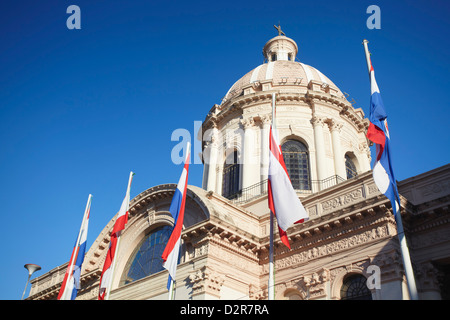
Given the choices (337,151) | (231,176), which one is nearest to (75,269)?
(231,176)

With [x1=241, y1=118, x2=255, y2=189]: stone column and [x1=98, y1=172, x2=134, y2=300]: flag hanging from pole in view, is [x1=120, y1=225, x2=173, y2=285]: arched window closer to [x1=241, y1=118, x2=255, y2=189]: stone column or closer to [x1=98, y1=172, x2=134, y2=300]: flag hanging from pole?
[x1=98, y1=172, x2=134, y2=300]: flag hanging from pole

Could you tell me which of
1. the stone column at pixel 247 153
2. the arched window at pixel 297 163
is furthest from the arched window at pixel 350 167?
the stone column at pixel 247 153

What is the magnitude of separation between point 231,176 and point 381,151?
16795mm

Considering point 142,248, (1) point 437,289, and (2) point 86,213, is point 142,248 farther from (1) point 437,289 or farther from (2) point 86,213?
(1) point 437,289

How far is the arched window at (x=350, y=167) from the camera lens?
28.7 metres

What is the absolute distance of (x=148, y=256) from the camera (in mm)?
22531

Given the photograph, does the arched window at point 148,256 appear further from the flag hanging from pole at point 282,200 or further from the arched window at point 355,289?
the flag hanging from pole at point 282,200

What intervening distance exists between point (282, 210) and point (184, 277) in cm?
694

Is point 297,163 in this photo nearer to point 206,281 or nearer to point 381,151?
point 206,281

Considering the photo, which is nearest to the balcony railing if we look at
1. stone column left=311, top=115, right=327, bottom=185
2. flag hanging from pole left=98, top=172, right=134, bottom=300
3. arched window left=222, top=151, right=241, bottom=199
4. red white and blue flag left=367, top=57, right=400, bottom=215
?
stone column left=311, top=115, right=327, bottom=185

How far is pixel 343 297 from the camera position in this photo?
1617cm

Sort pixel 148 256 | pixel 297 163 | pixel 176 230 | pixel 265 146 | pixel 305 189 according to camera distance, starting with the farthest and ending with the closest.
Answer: pixel 297 163 → pixel 265 146 → pixel 305 189 → pixel 148 256 → pixel 176 230

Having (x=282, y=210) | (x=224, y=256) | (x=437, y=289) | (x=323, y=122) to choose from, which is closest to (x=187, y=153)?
(x=224, y=256)
